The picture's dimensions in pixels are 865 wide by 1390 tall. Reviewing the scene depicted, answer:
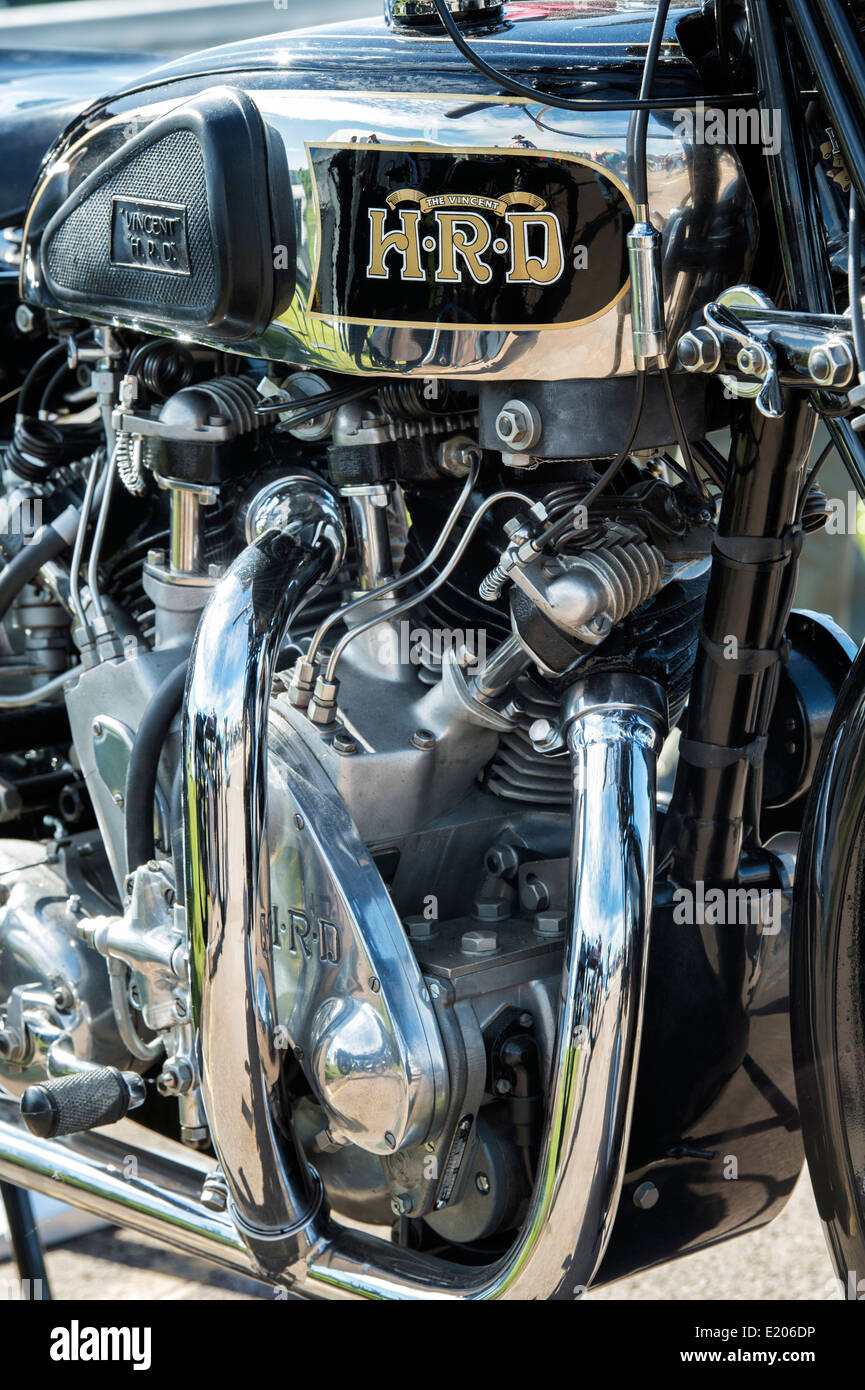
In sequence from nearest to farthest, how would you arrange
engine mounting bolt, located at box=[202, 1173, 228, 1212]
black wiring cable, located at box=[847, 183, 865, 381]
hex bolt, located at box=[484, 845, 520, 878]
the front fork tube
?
1. black wiring cable, located at box=[847, 183, 865, 381]
2. the front fork tube
3. hex bolt, located at box=[484, 845, 520, 878]
4. engine mounting bolt, located at box=[202, 1173, 228, 1212]

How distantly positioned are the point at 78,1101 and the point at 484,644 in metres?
0.73

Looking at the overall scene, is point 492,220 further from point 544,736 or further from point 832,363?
point 544,736

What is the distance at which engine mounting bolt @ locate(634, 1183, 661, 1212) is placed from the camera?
159cm

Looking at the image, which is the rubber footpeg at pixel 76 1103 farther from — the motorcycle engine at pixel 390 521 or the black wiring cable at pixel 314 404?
the black wiring cable at pixel 314 404

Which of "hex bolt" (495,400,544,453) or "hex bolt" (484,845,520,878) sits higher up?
"hex bolt" (495,400,544,453)

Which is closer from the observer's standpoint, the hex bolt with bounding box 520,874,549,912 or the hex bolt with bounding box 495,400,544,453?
the hex bolt with bounding box 495,400,544,453

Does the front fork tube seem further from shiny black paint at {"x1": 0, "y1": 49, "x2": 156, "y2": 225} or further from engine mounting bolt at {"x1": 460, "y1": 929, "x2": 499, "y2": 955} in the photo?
shiny black paint at {"x1": 0, "y1": 49, "x2": 156, "y2": 225}

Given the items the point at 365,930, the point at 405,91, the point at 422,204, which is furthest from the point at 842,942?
the point at 405,91

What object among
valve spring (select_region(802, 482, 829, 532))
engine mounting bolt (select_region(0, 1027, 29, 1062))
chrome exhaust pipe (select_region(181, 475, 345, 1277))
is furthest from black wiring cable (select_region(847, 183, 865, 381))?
engine mounting bolt (select_region(0, 1027, 29, 1062))

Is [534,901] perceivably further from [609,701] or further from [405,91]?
[405,91]

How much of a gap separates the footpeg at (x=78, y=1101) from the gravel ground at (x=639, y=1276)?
0.62 metres

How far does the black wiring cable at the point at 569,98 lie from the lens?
1.30 m
